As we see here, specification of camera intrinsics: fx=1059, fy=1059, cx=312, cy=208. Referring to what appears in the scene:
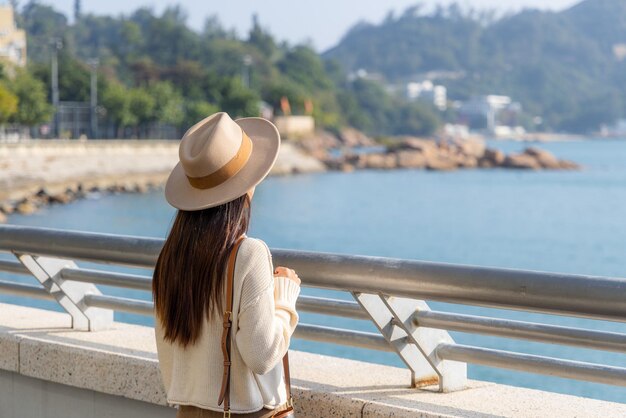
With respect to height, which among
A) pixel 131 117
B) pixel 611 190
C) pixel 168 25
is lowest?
pixel 611 190

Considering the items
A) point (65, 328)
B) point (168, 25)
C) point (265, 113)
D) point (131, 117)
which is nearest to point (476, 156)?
point (265, 113)

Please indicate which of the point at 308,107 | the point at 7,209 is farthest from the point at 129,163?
the point at 308,107

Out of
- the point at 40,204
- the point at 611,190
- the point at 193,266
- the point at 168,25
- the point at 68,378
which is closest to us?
the point at 193,266

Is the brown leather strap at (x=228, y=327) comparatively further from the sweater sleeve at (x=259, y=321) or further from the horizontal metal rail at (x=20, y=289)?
the horizontal metal rail at (x=20, y=289)

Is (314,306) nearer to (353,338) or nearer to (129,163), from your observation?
(353,338)

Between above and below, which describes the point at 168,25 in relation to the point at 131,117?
above

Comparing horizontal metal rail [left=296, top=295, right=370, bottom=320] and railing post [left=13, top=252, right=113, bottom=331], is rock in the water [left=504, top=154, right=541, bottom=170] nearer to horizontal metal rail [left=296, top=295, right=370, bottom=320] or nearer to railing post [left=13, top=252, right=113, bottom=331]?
railing post [left=13, top=252, right=113, bottom=331]

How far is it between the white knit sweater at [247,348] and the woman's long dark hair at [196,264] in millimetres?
40

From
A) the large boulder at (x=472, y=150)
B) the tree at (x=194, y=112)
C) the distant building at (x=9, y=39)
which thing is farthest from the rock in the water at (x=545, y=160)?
the distant building at (x=9, y=39)

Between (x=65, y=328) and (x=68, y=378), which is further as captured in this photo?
(x=65, y=328)

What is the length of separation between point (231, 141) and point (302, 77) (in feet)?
588

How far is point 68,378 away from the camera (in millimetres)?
4121

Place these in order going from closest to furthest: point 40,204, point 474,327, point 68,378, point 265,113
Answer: point 474,327, point 68,378, point 40,204, point 265,113

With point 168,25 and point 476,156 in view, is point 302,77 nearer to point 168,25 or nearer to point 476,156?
point 168,25
